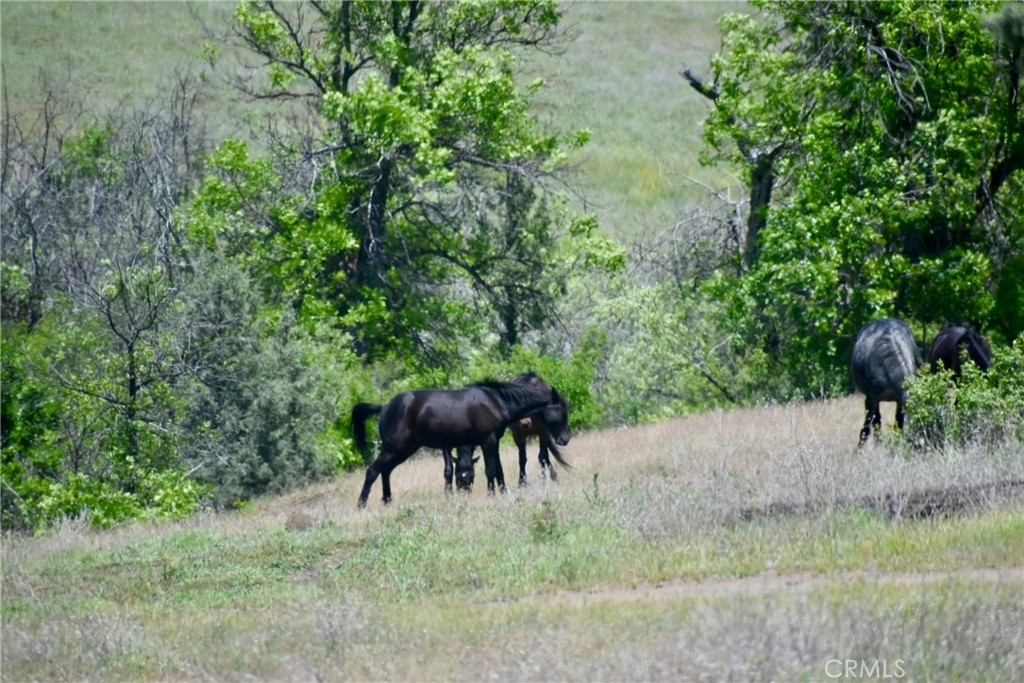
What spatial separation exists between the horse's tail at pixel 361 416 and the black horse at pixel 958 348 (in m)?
7.98

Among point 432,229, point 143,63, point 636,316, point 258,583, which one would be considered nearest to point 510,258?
point 432,229

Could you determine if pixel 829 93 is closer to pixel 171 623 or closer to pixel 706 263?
pixel 706 263

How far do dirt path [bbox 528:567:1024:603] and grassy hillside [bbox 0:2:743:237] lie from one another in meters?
40.1

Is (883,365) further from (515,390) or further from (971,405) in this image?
(515,390)

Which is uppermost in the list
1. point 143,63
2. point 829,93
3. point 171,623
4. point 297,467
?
point 143,63

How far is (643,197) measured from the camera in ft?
185

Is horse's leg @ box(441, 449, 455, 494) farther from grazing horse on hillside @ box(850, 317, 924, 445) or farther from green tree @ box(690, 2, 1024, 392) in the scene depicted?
green tree @ box(690, 2, 1024, 392)

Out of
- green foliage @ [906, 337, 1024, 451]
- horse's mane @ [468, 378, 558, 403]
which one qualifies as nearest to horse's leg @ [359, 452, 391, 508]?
horse's mane @ [468, 378, 558, 403]

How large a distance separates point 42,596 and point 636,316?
2192 centimetres

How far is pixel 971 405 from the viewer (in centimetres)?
1456

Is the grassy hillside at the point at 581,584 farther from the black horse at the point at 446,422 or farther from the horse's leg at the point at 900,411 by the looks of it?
the horse's leg at the point at 900,411

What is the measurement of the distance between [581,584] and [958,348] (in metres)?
9.61

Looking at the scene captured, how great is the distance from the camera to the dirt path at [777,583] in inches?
359

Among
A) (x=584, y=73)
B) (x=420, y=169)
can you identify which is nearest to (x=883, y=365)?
(x=420, y=169)
